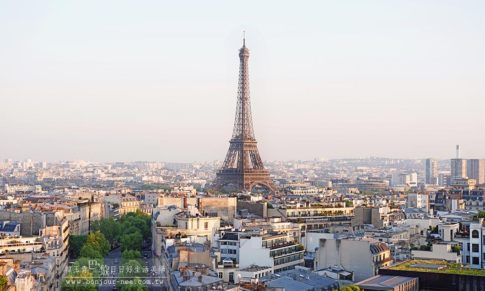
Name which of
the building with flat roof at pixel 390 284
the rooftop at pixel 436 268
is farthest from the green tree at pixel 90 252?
the building with flat roof at pixel 390 284

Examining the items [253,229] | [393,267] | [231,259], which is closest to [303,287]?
[393,267]

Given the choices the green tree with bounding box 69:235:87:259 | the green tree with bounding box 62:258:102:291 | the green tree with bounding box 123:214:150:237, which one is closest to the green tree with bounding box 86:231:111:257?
the green tree with bounding box 69:235:87:259

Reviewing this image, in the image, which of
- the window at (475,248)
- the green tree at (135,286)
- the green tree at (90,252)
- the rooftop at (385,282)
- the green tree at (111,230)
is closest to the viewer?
the rooftop at (385,282)

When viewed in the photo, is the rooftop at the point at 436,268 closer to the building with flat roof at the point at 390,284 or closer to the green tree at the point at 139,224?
the building with flat roof at the point at 390,284

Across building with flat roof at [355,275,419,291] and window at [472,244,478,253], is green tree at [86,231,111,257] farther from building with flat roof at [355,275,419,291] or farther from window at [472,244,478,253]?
building with flat roof at [355,275,419,291]

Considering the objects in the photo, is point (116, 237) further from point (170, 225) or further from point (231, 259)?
point (231, 259)

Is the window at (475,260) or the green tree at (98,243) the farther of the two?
the green tree at (98,243)
